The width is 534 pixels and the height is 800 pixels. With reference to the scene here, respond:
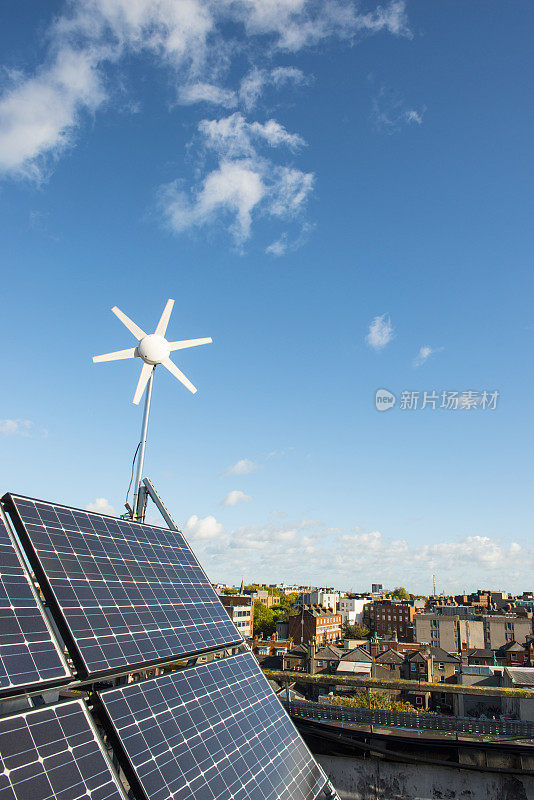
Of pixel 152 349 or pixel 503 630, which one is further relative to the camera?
pixel 503 630

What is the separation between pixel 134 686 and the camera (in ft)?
33.4

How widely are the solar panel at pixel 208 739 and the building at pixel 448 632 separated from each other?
118659 millimetres

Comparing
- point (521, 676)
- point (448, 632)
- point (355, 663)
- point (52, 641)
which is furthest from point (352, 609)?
point (52, 641)

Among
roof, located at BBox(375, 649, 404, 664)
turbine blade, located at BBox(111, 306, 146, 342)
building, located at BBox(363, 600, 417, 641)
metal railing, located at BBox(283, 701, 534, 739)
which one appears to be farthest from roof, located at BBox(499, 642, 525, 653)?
turbine blade, located at BBox(111, 306, 146, 342)

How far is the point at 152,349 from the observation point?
24891 mm

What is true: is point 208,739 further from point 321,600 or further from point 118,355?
point 321,600

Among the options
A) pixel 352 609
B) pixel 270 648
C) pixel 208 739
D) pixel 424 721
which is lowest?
pixel 352 609

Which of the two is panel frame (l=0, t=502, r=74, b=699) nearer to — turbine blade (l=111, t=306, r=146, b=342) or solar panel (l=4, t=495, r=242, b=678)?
solar panel (l=4, t=495, r=242, b=678)

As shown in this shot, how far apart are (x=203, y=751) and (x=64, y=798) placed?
3.84 metres

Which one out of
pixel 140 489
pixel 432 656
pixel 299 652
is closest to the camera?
pixel 140 489

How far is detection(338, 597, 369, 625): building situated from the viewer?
547ft

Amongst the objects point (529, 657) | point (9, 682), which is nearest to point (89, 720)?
point (9, 682)

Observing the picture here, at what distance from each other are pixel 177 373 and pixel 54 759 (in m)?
20.0

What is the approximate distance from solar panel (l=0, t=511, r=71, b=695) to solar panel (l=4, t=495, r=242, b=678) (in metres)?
0.66
